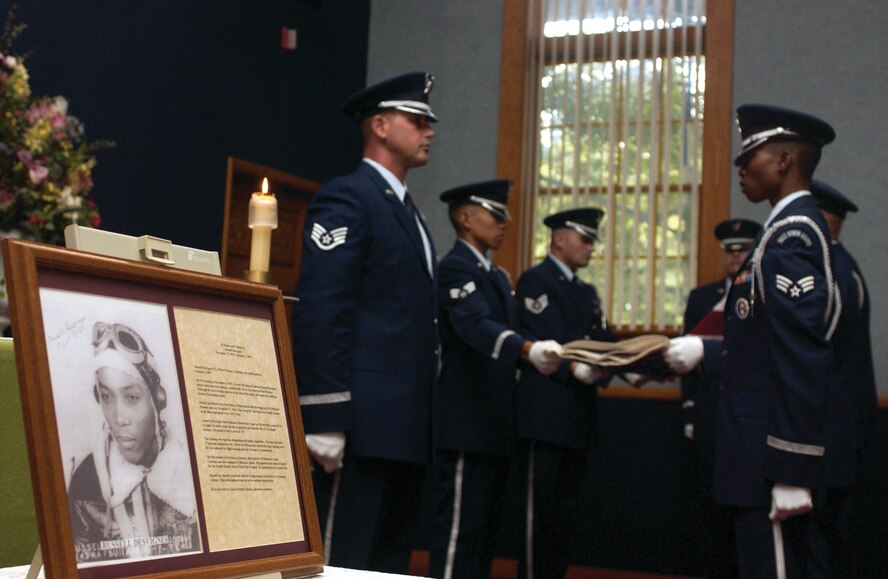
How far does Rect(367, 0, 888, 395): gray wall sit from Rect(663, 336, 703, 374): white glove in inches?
101

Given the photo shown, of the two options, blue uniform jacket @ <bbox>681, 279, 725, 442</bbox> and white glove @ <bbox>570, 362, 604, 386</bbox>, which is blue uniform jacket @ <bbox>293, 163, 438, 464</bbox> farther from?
blue uniform jacket @ <bbox>681, 279, 725, 442</bbox>

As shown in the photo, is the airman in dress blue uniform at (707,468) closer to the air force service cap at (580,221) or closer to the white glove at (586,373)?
the white glove at (586,373)

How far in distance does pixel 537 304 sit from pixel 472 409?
2.66ft

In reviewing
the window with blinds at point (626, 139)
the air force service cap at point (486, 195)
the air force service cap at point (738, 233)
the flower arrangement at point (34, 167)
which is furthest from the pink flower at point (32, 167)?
the window with blinds at point (626, 139)

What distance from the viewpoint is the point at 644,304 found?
5.39m

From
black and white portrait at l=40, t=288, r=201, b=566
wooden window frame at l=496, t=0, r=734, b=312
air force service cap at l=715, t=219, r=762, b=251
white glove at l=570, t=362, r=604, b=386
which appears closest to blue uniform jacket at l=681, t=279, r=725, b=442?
air force service cap at l=715, t=219, r=762, b=251

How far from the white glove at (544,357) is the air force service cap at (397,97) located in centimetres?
93

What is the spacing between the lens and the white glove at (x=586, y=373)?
136 inches

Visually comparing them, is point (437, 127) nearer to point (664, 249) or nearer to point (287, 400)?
point (664, 249)

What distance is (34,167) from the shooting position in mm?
2641

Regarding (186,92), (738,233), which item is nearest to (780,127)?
(738,233)

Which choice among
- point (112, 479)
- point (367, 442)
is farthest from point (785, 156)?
point (112, 479)

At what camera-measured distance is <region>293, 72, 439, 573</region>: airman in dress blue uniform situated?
2.13 meters

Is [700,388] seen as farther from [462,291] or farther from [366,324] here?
[366,324]
